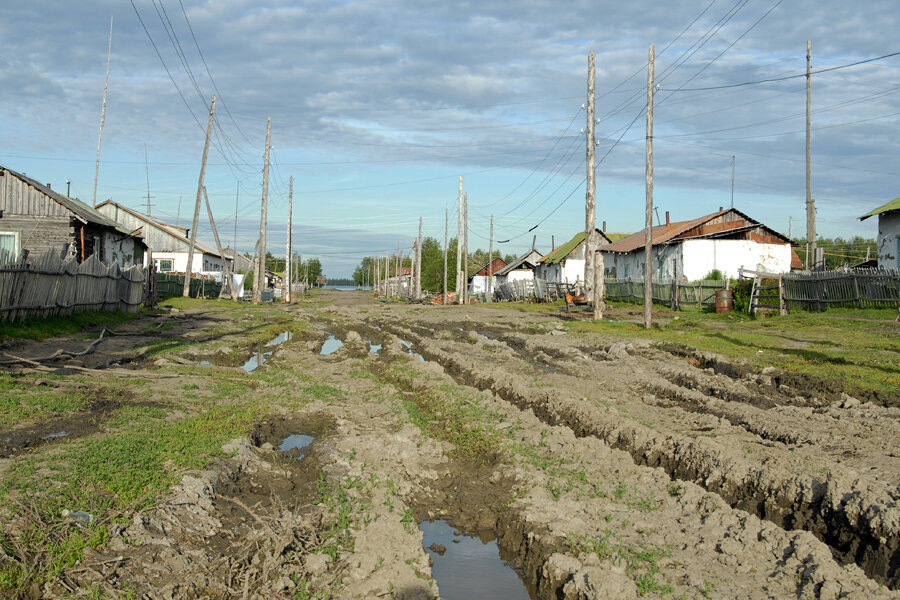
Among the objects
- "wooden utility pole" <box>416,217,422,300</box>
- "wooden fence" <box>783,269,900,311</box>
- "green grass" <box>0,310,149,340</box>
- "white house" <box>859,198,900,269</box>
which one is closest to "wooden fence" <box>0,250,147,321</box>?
"green grass" <box>0,310,149,340</box>

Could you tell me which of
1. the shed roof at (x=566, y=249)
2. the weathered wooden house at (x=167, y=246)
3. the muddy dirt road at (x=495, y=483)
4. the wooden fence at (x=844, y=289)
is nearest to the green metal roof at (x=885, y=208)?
the wooden fence at (x=844, y=289)

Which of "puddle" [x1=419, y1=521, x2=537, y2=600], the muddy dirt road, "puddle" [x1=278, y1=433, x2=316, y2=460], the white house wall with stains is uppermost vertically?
the white house wall with stains

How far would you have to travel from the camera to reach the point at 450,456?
8.55 meters

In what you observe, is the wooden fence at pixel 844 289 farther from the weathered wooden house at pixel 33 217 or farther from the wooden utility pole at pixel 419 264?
the wooden utility pole at pixel 419 264

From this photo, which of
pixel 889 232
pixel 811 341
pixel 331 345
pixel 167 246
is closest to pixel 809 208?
pixel 889 232

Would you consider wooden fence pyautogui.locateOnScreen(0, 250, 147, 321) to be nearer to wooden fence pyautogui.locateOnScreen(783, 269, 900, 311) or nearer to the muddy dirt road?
the muddy dirt road

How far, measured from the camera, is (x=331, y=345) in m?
21.3

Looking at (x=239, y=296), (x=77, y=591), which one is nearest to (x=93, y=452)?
(x=77, y=591)

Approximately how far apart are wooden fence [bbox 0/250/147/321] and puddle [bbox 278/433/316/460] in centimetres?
1020

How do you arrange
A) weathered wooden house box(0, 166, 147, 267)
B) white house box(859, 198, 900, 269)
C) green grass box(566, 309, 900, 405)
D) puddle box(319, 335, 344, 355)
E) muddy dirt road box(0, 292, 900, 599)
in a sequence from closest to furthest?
1. muddy dirt road box(0, 292, 900, 599)
2. green grass box(566, 309, 900, 405)
3. puddle box(319, 335, 344, 355)
4. weathered wooden house box(0, 166, 147, 267)
5. white house box(859, 198, 900, 269)

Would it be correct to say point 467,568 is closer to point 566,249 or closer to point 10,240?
point 10,240

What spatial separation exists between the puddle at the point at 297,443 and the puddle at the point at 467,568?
8.77ft

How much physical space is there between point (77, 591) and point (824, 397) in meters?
10.7

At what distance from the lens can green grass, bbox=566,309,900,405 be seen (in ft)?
41.5
